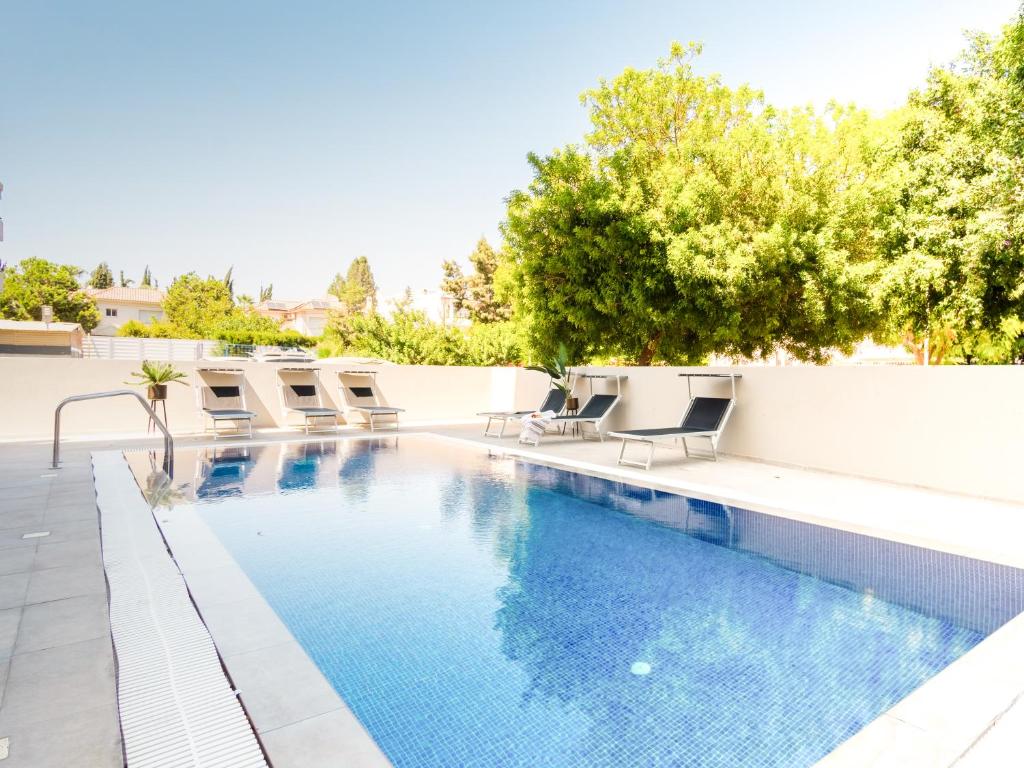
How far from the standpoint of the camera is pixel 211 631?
9.76 feet

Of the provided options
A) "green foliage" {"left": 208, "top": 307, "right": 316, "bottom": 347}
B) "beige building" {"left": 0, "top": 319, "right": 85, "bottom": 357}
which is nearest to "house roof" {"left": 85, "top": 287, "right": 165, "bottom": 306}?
"green foliage" {"left": 208, "top": 307, "right": 316, "bottom": 347}

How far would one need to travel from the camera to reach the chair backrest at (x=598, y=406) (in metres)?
10.5

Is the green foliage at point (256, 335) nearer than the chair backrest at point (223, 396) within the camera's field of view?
No

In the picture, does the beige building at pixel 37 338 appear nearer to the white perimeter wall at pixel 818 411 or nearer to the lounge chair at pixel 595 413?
the white perimeter wall at pixel 818 411

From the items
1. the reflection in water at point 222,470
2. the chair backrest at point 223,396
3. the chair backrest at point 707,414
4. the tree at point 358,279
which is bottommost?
the reflection in water at point 222,470

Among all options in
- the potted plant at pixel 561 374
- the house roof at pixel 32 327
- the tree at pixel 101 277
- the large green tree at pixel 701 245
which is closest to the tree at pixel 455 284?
the house roof at pixel 32 327

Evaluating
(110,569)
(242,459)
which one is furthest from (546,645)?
(242,459)

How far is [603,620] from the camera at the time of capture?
3.40 metres

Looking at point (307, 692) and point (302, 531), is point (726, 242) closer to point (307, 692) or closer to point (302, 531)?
point (302, 531)

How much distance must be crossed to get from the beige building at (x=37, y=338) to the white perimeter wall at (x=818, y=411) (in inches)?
1063

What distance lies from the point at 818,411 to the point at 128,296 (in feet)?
246

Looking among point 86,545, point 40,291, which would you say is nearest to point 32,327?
point 40,291

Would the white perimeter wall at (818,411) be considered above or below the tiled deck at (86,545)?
above

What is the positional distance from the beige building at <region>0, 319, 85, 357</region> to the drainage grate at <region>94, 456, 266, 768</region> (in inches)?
1431
